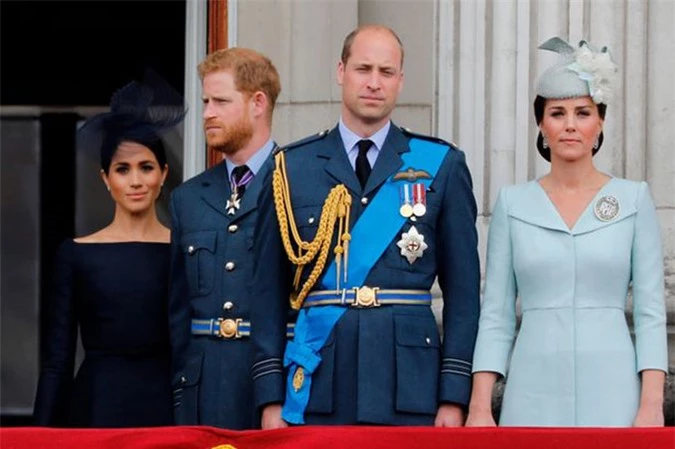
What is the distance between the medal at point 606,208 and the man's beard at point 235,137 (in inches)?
55.5

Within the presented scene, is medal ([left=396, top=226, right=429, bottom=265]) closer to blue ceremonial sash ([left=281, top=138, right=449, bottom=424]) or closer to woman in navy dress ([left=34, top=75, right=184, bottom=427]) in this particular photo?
blue ceremonial sash ([left=281, top=138, right=449, bottom=424])

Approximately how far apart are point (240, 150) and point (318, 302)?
0.97m

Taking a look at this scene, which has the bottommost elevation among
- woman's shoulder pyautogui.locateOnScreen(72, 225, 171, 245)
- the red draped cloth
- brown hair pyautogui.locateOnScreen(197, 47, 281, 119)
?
the red draped cloth

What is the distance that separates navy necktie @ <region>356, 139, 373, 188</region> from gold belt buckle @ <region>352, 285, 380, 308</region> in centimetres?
34

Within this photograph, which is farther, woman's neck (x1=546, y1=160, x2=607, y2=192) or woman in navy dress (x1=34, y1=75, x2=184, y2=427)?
woman in navy dress (x1=34, y1=75, x2=184, y2=427)

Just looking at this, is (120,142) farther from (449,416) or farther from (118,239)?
(449,416)

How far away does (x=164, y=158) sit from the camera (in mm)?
8547

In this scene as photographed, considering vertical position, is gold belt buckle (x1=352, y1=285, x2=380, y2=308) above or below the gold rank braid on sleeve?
below

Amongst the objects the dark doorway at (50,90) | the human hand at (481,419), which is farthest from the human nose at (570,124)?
the dark doorway at (50,90)

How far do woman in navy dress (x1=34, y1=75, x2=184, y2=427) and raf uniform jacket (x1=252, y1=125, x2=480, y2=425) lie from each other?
0.89 meters

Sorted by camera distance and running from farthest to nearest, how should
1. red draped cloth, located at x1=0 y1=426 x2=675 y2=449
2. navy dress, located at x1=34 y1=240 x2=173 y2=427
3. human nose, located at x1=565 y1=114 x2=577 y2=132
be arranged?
navy dress, located at x1=34 y1=240 x2=173 y2=427, human nose, located at x1=565 y1=114 x2=577 y2=132, red draped cloth, located at x1=0 y1=426 x2=675 y2=449

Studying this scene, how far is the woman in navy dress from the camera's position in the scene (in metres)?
8.38

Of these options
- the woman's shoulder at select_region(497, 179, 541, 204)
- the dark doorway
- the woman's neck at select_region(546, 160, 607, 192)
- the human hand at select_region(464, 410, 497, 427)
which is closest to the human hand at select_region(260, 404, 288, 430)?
the human hand at select_region(464, 410, 497, 427)

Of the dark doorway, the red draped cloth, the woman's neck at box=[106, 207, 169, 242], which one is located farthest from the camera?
the dark doorway
